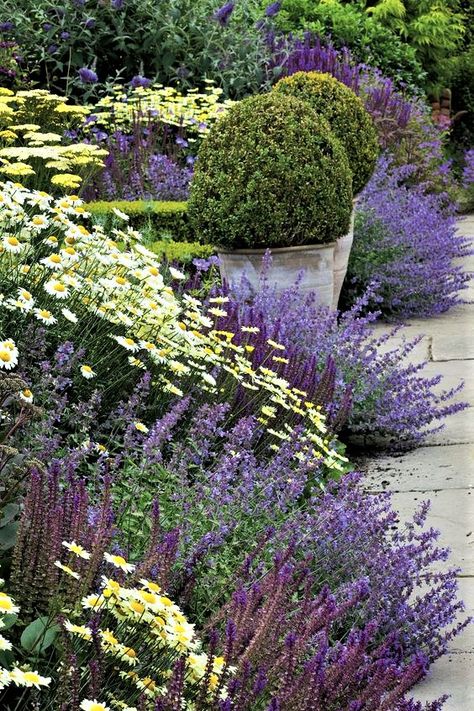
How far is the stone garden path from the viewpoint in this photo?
3.46 m

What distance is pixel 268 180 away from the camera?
22.7 ft

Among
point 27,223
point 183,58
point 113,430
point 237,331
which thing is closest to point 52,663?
point 113,430

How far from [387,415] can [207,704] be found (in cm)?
332

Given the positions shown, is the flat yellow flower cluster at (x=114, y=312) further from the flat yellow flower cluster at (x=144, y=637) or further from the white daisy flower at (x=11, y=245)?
the flat yellow flower cluster at (x=144, y=637)

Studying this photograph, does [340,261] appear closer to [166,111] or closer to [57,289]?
[166,111]

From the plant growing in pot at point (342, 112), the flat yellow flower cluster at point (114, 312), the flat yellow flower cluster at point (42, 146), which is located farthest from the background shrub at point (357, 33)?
the flat yellow flower cluster at point (114, 312)

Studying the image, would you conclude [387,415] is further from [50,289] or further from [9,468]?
[9,468]

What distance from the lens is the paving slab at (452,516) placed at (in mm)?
4336

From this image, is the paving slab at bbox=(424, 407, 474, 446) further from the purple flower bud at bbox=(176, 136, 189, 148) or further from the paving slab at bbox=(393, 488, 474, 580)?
the purple flower bud at bbox=(176, 136, 189, 148)

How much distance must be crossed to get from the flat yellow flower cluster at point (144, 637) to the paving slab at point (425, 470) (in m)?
2.82

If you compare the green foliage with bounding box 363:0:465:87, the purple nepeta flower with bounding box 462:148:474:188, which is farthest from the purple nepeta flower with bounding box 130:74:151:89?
the green foliage with bounding box 363:0:465:87

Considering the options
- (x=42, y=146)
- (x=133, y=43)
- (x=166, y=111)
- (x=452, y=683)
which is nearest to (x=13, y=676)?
(x=452, y=683)

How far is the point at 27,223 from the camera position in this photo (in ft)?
14.9

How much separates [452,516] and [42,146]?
16.1 ft
